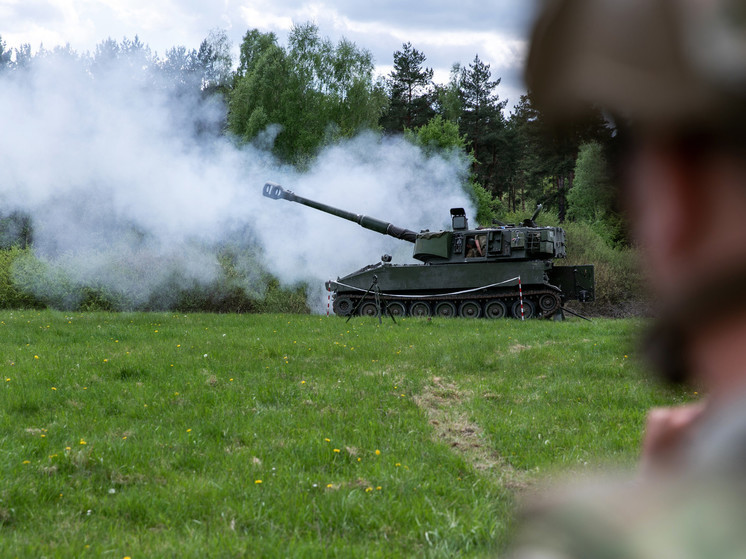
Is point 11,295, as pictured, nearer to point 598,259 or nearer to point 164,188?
point 164,188

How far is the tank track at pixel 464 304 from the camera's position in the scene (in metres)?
19.4

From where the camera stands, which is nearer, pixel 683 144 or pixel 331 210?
pixel 683 144

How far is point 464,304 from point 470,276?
0.76m

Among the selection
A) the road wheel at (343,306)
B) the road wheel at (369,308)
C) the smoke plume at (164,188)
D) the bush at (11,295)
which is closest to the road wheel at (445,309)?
the road wheel at (369,308)

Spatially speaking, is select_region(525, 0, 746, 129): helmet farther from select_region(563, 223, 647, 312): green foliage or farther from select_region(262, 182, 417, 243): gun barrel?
select_region(563, 223, 647, 312): green foliage

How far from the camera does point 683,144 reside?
0.43 meters

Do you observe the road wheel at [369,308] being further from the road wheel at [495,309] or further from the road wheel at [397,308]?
the road wheel at [495,309]

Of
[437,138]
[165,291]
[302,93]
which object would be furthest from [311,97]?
[165,291]

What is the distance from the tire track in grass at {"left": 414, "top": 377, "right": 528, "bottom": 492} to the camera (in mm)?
5316

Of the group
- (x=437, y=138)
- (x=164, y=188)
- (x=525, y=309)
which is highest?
(x=437, y=138)

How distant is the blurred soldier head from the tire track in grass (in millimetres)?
4713

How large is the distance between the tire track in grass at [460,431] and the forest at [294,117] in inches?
246

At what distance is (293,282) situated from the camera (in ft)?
87.1

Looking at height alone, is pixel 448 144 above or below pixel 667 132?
above
